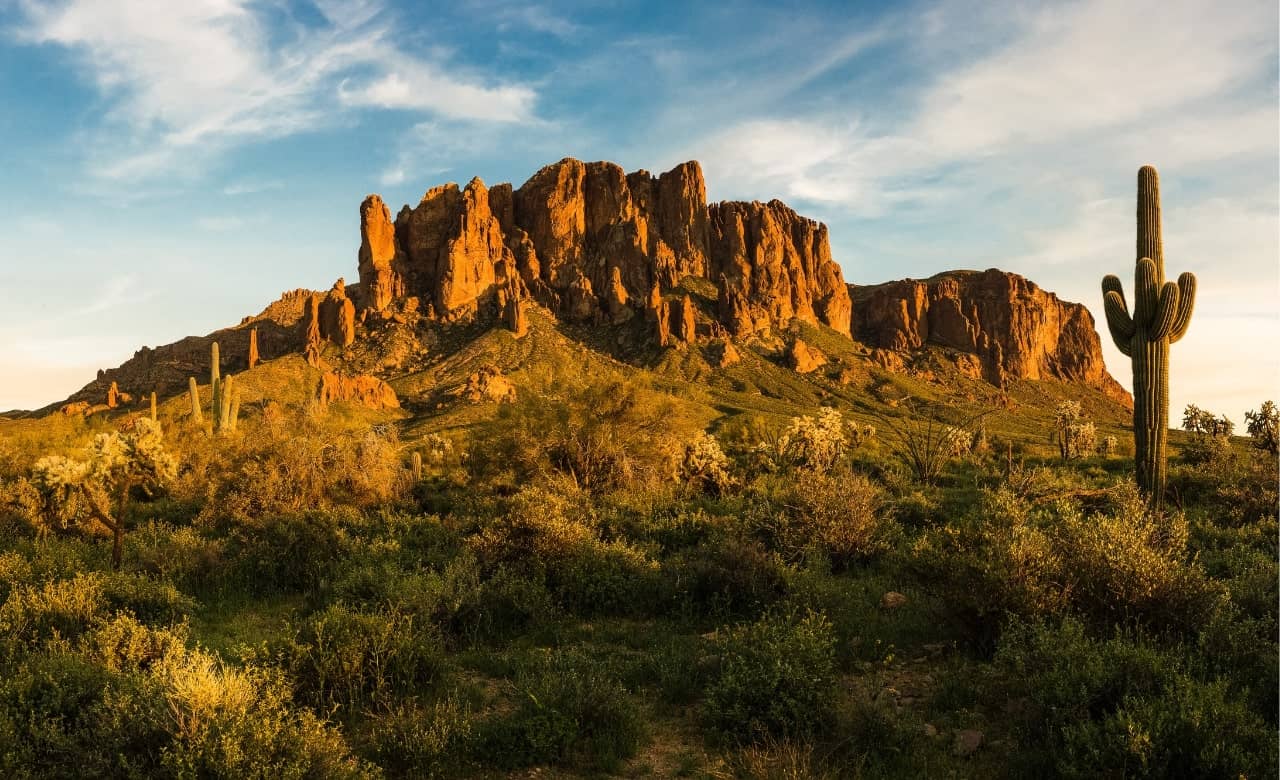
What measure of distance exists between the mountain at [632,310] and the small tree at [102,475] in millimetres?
A: 64397

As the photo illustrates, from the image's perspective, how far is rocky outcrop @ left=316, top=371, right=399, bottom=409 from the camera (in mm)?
82312

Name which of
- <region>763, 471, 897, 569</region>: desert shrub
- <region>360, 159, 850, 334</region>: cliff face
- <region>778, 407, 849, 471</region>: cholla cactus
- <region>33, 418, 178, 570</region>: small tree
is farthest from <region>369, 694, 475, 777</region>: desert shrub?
<region>360, 159, 850, 334</region>: cliff face

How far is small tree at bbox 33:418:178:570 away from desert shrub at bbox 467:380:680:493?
949 centimetres

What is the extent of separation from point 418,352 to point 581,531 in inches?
4183

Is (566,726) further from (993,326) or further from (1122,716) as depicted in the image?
(993,326)

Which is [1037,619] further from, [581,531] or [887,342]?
[887,342]

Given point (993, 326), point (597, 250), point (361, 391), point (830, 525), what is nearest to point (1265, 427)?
point (830, 525)

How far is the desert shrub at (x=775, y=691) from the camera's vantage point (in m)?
6.53

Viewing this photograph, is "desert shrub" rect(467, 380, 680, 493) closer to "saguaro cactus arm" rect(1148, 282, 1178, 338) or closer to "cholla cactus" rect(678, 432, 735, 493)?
"cholla cactus" rect(678, 432, 735, 493)

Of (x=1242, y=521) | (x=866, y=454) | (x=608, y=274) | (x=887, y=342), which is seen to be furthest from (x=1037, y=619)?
(x=887, y=342)

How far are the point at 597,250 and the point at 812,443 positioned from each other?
127646 mm

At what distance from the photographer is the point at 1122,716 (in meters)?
5.31

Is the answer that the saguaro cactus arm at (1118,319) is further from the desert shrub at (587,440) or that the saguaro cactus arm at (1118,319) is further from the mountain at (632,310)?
the mountain at (632,310)

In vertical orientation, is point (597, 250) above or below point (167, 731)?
above
